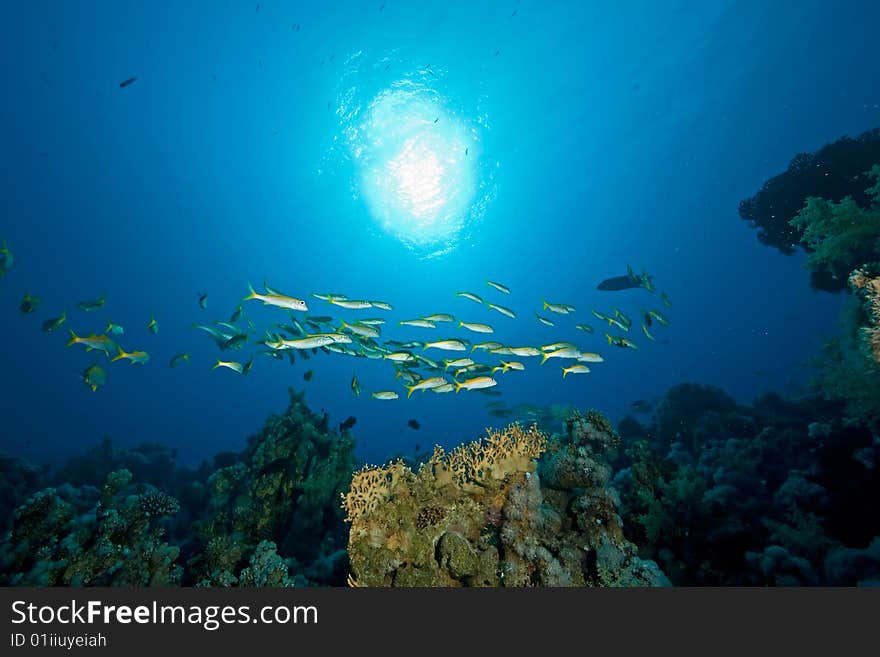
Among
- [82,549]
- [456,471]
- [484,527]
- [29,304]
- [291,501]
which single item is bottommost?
[484,527]

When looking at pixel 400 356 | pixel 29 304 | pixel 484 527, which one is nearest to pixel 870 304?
pixel 484 527

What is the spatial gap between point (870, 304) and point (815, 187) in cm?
1225

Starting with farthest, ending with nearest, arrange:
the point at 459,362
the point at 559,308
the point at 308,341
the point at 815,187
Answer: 1. the point at 815,187
2. the point at 559,308
3. the point at 459,362
4. the point at 308,341

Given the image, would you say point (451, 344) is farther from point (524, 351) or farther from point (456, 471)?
point (456, 471)

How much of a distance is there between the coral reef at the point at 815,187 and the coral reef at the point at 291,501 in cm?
1673

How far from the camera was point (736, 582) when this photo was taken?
5.94 metres

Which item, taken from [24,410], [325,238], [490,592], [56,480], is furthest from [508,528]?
[24,410]

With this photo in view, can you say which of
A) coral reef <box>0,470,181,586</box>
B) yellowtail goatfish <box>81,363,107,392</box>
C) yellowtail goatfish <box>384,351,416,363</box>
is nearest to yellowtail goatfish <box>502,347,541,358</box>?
yellowtail goatfish <box>384,351,416,363</box>

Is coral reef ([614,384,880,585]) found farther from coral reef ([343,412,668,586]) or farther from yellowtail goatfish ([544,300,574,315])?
yellowtail goatfish ([544,300,574,315])

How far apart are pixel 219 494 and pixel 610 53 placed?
38.4 m

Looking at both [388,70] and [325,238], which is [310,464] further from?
[325,238]

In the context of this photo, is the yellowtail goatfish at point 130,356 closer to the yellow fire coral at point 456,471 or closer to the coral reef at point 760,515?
the yellow fire coral at point 456,471

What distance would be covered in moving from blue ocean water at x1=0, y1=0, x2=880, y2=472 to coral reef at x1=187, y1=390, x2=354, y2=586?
13.9 meters

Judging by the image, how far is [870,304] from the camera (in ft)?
20.2
